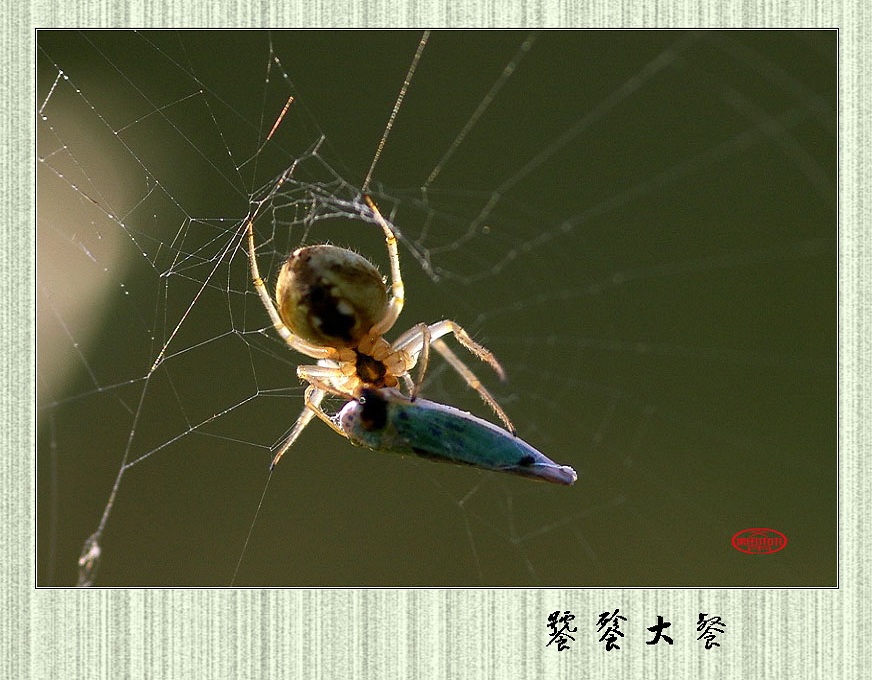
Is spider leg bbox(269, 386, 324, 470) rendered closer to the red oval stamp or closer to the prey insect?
the prey insect

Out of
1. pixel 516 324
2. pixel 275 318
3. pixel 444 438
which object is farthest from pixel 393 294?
pixel 516 324

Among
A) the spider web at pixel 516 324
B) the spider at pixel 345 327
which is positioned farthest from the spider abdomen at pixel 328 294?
the spider web at pixel 516 324

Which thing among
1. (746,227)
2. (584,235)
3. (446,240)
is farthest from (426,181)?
(746,227)

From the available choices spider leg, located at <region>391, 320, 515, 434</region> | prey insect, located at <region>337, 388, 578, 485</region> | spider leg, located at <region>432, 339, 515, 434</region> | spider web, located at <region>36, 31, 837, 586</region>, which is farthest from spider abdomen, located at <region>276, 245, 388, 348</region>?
spider web, located at <region>36, 31, 837, 586</region>

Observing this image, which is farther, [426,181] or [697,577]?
[426,181]

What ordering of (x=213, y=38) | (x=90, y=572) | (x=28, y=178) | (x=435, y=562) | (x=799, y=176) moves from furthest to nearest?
(x=799, y=176)
(x=435, y=562)
(x=90, y=572)
(x=213, y=38)
(x=28, y=178)

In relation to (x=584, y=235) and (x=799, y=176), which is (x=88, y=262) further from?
(x=799, y=176)
